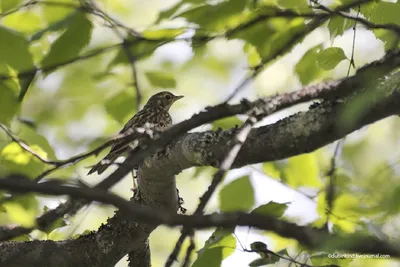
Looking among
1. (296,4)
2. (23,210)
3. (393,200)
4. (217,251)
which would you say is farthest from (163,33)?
(393,200)

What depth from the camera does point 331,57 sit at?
2.70 meters

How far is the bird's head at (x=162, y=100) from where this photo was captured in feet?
20.8

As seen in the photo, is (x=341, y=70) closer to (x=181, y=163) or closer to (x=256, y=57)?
(x=256, y=57)

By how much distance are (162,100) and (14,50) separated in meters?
4.78

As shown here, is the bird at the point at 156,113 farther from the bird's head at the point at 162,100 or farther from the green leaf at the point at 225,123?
the green leaf at the point at 225,123

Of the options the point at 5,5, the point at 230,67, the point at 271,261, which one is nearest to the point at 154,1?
the point at 230,67

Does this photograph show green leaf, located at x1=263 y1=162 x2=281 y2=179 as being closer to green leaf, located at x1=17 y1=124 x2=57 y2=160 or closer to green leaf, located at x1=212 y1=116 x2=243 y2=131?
green leaf, located at x1=212 y1=116 x2=243 y2=131

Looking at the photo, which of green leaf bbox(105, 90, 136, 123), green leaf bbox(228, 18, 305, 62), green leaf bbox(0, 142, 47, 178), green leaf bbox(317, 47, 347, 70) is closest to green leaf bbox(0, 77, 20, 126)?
green leaf bbox(0, 142, 47, 178)

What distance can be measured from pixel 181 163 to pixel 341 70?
3.36 metres

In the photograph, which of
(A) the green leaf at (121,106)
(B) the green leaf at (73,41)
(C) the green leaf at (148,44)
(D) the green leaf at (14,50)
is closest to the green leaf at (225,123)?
(A) the green leaf at (121,106)

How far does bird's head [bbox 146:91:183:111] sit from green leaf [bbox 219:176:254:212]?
3.73m

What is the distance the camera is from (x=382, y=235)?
160 cm

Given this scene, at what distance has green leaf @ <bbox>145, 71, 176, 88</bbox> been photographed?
3693mm

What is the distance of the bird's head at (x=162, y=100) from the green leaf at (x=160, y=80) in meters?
2.47
